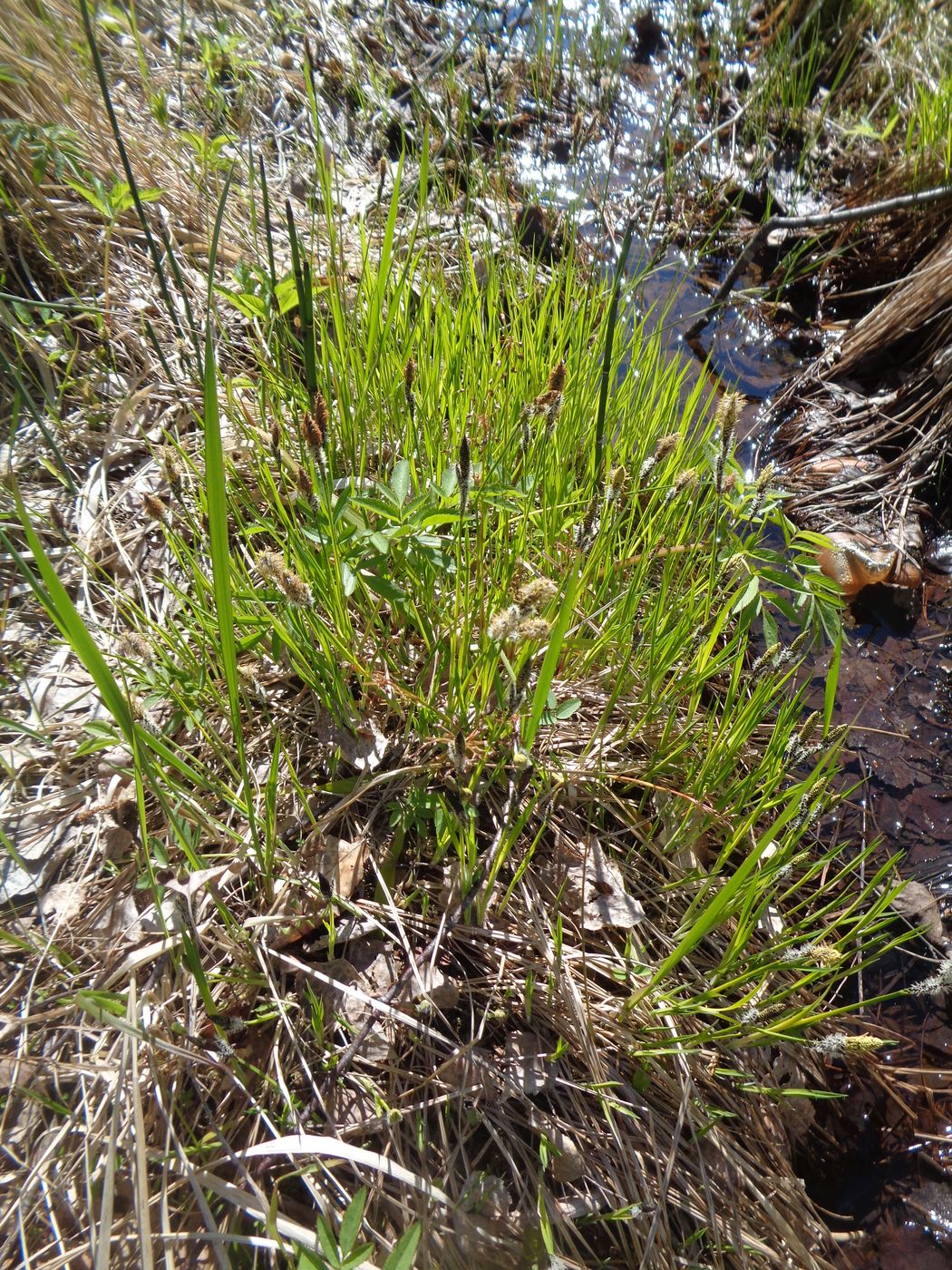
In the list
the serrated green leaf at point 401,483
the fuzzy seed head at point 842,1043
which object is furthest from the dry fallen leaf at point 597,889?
the serrated green leaf at point 401,483

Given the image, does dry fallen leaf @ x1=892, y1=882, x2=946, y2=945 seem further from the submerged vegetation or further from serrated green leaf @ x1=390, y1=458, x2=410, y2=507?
serrated green leaf @ x1=390, y1=458, x2=410, y2=507

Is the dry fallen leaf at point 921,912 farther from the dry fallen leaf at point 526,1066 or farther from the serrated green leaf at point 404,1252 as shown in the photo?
the serrated green leaf at point 404,1252

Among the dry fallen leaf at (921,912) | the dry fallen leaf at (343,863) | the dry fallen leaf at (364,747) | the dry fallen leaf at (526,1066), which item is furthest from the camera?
the dry fallen leaf at (921,912)

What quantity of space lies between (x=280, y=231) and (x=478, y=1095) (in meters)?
2.57

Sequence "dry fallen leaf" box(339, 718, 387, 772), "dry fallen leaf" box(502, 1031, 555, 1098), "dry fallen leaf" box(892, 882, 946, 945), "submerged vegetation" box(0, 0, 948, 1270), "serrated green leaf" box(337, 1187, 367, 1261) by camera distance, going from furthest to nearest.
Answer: "dry fallen leaf" box(892, 882, 946, 945) < "dry fallen leaf" box(339, 718, 387, 772) < "dry fallen leaf" box(502, 1031, 555, 1098) < "submerged vegetation" box(0, 0, 948, 1270) < "serrated green leaf" box(337, 1187, 367, 1261)

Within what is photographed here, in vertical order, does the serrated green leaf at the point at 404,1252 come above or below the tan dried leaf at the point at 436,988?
below

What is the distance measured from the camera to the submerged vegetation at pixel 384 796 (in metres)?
1.10

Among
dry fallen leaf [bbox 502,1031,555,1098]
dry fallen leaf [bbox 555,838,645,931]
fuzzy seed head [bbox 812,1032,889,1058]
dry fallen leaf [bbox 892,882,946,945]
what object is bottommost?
dry fallen leaf [bbox 892,882,946,945]

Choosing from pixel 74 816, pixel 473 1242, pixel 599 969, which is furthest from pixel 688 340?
pixel 473 1242

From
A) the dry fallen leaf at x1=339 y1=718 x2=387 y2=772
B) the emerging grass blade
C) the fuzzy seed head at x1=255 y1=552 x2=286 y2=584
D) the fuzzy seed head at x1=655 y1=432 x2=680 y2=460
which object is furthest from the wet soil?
the fuzzy seed head at x1=255 y1=552 x2=286 y2=584

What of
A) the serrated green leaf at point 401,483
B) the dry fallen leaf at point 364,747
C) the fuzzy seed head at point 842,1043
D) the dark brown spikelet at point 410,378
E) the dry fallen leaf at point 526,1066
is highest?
the dark brown spikelet at point 410,378

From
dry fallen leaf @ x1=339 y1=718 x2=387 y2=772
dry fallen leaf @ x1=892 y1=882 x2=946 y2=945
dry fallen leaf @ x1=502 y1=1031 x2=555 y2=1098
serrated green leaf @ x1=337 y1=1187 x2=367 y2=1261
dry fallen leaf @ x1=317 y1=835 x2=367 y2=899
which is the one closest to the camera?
serrated green leaf @ x1=337 y1=1187 x2=367 y2=1261

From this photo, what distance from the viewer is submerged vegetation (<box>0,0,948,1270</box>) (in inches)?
43.3

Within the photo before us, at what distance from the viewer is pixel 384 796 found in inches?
56.4
